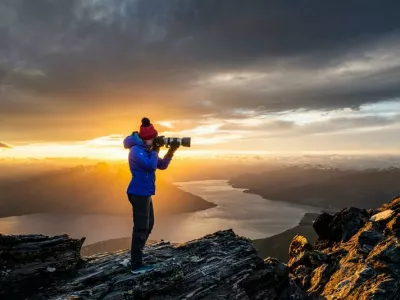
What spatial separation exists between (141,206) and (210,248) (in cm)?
623

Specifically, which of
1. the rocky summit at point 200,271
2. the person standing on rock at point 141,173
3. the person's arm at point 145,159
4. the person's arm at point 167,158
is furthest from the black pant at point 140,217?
the rocky summit at point 200,271

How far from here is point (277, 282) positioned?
55.3ft

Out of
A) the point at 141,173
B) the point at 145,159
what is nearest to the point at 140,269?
the point at 141,173

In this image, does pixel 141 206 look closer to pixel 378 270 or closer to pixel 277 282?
pixel 277 282

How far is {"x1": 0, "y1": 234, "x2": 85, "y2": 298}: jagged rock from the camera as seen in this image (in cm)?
1298

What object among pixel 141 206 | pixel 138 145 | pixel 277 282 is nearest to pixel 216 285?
pixel 277 282

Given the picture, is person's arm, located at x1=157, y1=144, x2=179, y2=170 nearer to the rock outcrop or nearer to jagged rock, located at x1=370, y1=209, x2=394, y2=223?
the rock outcrop

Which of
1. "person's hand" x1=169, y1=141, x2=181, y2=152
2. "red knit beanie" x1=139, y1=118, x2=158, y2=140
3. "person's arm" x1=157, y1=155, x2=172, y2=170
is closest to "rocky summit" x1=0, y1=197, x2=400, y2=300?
"person's arm" x1=157, y1=155, x2=172, y2=170

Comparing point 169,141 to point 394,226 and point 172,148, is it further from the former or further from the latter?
point 394,226

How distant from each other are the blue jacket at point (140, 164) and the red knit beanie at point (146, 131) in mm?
274

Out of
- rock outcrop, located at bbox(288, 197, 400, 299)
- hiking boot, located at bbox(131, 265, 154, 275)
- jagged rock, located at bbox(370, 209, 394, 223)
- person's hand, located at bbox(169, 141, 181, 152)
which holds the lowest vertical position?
rock outcrop, located at bbox(288, 197, 400, 299)

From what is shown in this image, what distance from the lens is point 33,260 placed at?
46.7 ft

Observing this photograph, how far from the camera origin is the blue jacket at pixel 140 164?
13.2m

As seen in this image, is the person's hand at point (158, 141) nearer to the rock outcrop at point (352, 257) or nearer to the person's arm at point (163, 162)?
the person's arm at point (163, 162)
